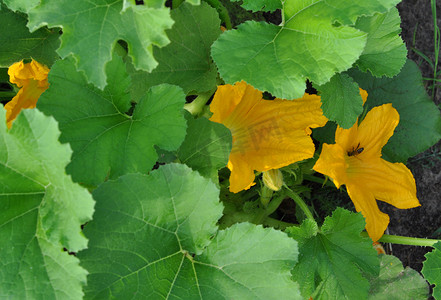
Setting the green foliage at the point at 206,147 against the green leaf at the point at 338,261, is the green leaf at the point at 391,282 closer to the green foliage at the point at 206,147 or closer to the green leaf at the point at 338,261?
the green leaf at the point at 338,261

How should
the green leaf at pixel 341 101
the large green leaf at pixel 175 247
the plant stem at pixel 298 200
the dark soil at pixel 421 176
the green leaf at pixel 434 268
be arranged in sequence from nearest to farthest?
the large green leaf at pixel 175 247 < the green leaf at pixel 341 101 < the green leaf at pixel 434 268 < the plant stem at pixel 298 200 < the dark soil at pixel 421 176

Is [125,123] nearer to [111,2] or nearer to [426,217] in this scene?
[111,2]

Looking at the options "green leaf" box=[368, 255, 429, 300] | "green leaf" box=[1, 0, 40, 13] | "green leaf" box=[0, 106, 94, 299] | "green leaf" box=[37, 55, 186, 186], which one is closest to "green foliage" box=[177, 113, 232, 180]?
"green leaf" box=[37, 55, 186, 186]

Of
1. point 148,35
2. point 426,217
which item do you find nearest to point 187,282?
point 148,35

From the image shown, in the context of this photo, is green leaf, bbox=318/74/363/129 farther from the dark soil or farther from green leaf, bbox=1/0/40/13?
the dark soil

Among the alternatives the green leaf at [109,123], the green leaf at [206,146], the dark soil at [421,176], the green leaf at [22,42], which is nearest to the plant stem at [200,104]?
the green leaf at [206,146]

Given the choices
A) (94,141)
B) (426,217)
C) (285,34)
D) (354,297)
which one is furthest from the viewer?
(426,217)
